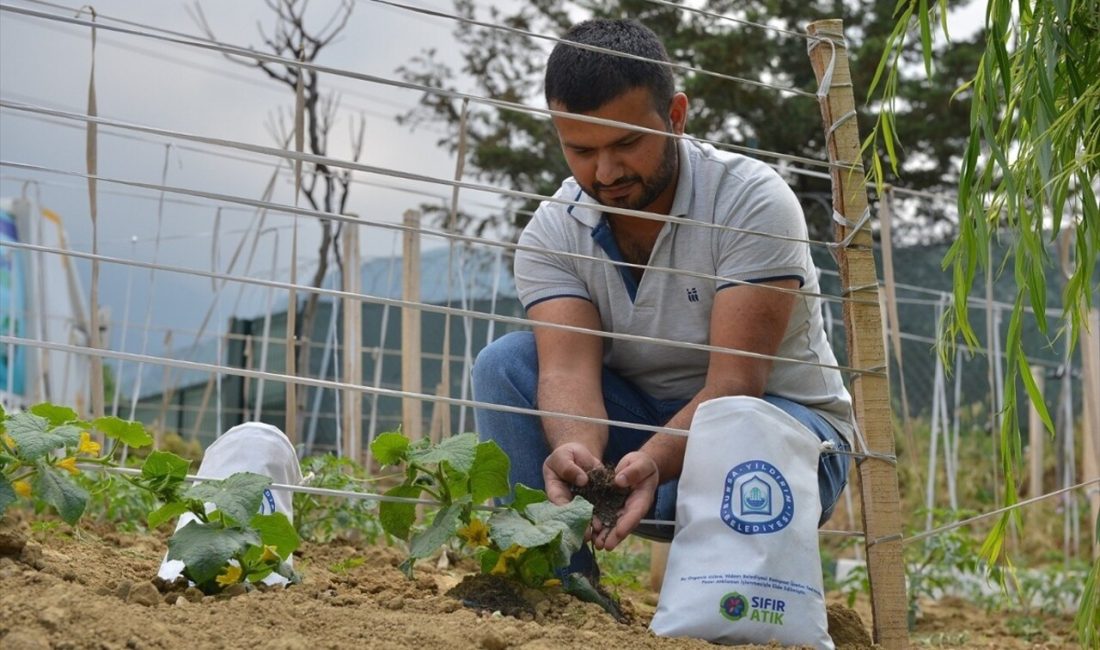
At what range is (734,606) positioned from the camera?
154 cm

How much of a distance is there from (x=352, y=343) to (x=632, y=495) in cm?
169

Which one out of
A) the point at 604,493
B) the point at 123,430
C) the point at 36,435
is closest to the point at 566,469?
the point at 604,493

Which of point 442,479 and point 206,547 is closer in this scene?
point 206,547

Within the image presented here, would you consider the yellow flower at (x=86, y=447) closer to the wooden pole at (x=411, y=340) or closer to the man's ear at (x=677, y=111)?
the man's ear at (x=677, y=111)

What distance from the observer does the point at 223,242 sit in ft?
14.4

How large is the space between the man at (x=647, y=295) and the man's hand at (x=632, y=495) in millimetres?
23

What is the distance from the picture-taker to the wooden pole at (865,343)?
5.79ft

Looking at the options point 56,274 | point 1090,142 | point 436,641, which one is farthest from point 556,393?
point 56,274

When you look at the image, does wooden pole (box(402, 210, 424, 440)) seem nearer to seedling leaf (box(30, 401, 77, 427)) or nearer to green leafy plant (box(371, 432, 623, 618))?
green leafy plant (box(371, 432, 623, 618))

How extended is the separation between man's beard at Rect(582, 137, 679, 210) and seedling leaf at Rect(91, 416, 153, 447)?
0.84m

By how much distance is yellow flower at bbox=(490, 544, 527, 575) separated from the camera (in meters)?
1.60

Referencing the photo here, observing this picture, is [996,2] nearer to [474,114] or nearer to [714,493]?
[714,493]

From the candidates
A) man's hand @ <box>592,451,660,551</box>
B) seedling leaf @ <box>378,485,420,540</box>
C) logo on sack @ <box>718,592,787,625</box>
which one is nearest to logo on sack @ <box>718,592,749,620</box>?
logo on sack @ <box>718,592,787,625</box>

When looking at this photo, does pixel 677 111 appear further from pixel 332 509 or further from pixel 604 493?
pixel 332 509
